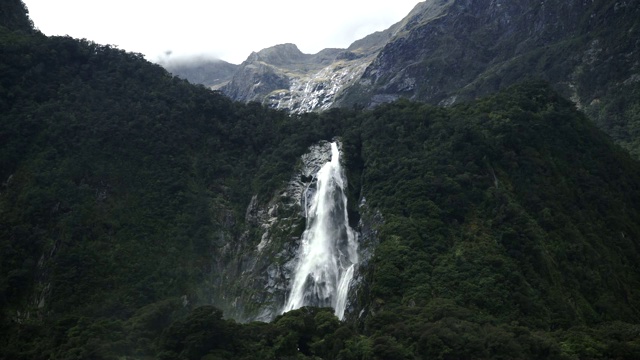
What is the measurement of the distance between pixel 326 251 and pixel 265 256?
642cm

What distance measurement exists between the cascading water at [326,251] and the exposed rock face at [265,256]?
97 centimetres

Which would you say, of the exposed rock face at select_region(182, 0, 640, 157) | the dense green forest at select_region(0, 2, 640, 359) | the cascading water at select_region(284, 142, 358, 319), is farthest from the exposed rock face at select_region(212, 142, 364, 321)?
the exposed rock face at select_region(182, 0, 640, 157)

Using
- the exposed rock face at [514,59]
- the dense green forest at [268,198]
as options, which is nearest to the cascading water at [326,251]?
the dense green forest at [268,198]

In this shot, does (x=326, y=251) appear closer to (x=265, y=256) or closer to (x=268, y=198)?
(x=265, y=256)

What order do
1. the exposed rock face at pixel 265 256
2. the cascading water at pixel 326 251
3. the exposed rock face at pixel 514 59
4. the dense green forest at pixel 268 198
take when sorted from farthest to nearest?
the exposed rock face at pixel 514 59 < the exposed rock face at pixel 265 256 < the cascading water at pixel 326 251 < the dense green forest at pixel 268 198

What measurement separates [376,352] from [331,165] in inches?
1365

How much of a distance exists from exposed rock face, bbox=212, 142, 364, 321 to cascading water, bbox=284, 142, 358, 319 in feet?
3.19

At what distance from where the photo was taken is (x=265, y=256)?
5781 cm

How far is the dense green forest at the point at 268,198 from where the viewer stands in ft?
127

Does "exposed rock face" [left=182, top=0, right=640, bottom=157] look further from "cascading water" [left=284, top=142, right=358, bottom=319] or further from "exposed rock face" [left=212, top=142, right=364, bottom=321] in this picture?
"exposed rock face" [left=212, top=142, right=364, bottom=321]

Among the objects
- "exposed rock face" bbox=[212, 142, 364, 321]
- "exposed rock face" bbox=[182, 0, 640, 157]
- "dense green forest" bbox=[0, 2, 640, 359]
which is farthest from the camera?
"exposed rock face" bbox=[182, 0, 640, 157]

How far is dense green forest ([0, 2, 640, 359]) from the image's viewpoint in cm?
3856

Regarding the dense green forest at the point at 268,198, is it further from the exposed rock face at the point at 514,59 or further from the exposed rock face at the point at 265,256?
the exposed rock face at the point at 514,59

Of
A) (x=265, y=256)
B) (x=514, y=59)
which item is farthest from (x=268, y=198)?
(x=514, y=59)
